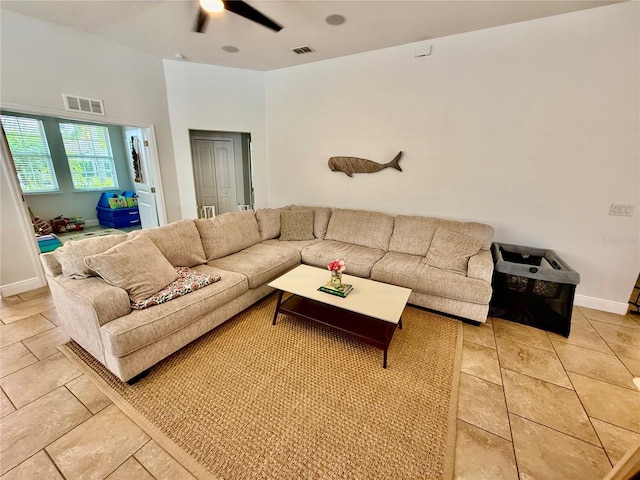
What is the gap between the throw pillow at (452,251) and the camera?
2670 mm

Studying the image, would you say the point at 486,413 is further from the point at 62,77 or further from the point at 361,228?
the point at 62,77

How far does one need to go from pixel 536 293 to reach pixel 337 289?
1.92 metres

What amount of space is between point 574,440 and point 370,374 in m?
1.16

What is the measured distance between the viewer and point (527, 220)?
2943 mm

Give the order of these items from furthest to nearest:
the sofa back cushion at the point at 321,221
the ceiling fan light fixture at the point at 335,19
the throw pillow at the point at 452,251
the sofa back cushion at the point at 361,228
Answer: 1. the sofa back cushion at the point at 321,221
2. the sofa back cushion at the point at 361,228
3. the throw pillow at the point at 452,251
4. the ceiling fan light fixture at the point at 335,19

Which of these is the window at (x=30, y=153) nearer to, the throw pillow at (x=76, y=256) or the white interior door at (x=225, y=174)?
the white interior door at (x=225, y=174)

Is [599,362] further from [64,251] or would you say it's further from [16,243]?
[16,243]

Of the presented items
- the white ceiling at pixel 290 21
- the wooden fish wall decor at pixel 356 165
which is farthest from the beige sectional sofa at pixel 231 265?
the white ceiling at pixel 290 21

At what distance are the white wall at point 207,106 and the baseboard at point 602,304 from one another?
4.78m

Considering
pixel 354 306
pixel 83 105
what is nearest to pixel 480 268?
pixel 354 306

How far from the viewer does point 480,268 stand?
247cm

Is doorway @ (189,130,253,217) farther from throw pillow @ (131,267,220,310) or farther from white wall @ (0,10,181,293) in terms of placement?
throw pillow @ (131,267,220,310)

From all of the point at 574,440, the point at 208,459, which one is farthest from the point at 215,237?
the point at 574,440

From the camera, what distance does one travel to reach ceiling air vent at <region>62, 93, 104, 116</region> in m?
3.00
